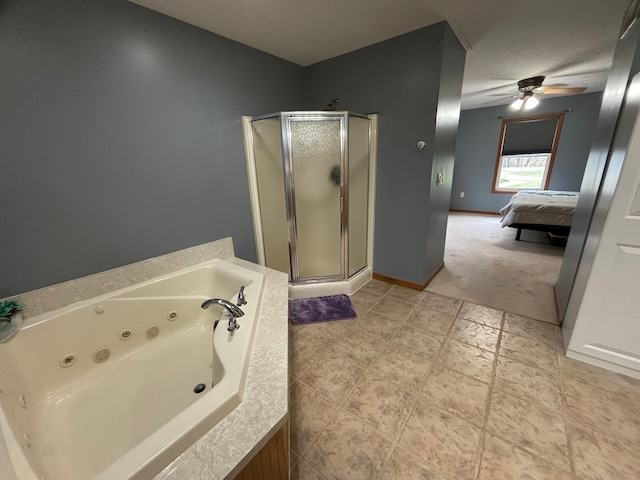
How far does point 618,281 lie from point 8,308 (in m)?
3.22

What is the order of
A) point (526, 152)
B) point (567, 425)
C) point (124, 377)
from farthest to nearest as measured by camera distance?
point (526, 152) < point (124, 377) < point (567, 425)

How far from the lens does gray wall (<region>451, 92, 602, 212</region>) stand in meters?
4.51

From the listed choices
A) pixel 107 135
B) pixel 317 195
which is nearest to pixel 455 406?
pixel 317 195

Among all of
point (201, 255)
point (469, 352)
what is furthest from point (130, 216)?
point (469, 352)

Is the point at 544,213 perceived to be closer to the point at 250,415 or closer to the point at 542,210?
the point at 542,210

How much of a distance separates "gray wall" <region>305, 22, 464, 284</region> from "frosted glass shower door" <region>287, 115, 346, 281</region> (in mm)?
445

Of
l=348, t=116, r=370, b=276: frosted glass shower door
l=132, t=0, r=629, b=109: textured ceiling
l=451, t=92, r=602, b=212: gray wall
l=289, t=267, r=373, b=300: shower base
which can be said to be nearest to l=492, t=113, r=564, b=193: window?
l=451, t=92, r=602, b=212: gray wall

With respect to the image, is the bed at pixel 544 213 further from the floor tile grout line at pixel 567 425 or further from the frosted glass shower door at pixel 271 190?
the frosted glass shower door at pixel 271 190

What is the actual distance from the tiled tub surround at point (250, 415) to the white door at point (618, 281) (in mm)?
1834

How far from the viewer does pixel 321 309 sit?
2.24 metres

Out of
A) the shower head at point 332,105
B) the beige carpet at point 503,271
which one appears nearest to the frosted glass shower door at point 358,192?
the shower head at point 332,105

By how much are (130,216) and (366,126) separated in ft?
6.87

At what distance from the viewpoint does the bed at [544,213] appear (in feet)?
11.0

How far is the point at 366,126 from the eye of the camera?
7.91ft
